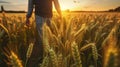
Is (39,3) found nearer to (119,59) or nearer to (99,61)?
(99,61)

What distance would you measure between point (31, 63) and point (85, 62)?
466 mm

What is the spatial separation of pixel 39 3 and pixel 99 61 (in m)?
2.67

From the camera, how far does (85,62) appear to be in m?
1.82

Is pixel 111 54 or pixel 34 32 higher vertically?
pixel 111 54

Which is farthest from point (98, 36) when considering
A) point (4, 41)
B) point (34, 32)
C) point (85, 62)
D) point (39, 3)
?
point (39, 3)

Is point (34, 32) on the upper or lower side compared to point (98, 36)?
lower

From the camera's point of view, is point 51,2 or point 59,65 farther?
point 51,2

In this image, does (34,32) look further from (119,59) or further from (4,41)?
(119,59)

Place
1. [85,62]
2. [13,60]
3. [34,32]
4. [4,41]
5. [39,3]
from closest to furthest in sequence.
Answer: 1. [13,60]
2. [85,62]
3. [4,41]
4. [34,32]
5. [39,3]

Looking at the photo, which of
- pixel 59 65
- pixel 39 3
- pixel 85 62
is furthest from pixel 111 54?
pixel 39 3

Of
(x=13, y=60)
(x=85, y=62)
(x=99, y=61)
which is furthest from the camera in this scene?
(x=99, y=61)

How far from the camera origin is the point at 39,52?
9.29ft

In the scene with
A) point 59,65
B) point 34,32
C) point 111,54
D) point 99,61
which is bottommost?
point 34,32

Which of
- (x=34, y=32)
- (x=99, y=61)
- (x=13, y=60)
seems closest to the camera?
(x=13, y=60)
